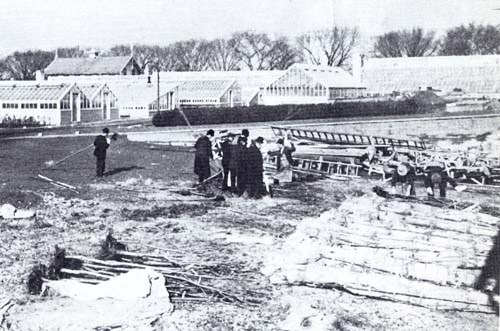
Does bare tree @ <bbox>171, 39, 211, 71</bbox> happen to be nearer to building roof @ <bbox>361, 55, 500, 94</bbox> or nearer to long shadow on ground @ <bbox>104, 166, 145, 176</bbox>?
long shadow on ground @ <bbox>104, 166, 145, 176</bbox>

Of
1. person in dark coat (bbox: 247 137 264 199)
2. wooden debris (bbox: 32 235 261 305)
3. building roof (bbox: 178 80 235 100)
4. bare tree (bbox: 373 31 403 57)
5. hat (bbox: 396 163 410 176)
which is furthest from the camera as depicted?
building roof (bbox: 178 80 235 100)

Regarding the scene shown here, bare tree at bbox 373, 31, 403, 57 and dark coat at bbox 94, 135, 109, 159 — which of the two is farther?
dark coat at bbox 94, 135, 109, 159

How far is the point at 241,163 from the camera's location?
597 centimetres

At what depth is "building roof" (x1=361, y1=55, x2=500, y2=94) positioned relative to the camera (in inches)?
380

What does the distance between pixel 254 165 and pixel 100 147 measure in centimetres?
156

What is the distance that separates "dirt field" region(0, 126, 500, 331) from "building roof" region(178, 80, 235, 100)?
28.2ft

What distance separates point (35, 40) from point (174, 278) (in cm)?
203

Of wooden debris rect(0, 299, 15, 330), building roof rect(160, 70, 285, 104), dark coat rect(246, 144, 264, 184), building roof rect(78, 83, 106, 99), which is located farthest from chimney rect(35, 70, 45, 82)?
building roof rect(160, 70, 285, 104)

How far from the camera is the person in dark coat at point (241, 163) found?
5910mm

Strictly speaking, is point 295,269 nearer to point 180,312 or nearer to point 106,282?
point 180,312

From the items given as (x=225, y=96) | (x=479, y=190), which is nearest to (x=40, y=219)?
(x=479, y=190)

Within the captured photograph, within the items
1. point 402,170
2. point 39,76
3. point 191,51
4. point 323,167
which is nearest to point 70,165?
point 39,76

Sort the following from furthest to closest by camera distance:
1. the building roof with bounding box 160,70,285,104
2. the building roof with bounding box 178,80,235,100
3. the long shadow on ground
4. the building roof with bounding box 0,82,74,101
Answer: the building roof with bounding box 178,80,235,100
the building roof with bounding box 160,70,285,104
the long shadow on ground
the building roof with bounding box 0,82,74,101

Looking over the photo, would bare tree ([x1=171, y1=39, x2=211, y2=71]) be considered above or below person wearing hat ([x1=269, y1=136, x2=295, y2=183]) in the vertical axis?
above
